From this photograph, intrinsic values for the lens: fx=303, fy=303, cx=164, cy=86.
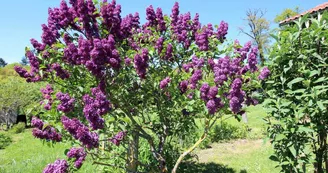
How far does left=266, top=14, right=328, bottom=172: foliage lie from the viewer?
238 centimetres

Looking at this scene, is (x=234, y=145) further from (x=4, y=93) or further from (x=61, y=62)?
(x=4, y=93)

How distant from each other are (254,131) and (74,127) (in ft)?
27.6

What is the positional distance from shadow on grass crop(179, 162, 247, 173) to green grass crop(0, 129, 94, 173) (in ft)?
5.90

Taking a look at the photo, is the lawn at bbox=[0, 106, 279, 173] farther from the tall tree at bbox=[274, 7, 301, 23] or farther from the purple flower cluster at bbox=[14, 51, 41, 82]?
the tall tree at bbox=[274, 7, 301, 23]

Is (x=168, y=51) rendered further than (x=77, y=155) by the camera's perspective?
Yes

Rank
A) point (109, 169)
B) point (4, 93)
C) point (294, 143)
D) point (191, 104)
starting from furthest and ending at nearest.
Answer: point (4, 93)
point (109, 169)
point (191, 104)
point (294, 143)

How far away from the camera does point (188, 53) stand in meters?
4.31

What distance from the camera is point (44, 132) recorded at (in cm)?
300

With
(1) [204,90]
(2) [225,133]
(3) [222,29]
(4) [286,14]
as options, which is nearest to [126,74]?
(1) [204,90]

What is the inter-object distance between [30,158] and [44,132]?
644 centimetres

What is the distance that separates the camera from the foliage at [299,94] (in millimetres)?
2377

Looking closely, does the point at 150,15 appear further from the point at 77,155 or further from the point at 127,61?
the point at 77,155

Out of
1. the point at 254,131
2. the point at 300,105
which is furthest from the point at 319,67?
the point at 254,131

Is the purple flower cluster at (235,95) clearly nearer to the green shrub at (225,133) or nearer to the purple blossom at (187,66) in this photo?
the purple blossom at (187,66)
